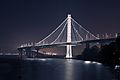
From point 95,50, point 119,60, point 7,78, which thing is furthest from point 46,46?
point 7,78

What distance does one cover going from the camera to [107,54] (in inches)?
2990

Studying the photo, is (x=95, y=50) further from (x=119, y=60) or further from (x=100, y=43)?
(x=119, y=60)

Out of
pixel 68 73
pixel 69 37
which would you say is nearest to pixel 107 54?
pixel 68 73

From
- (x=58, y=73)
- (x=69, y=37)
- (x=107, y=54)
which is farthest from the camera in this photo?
(x=69, y=37)

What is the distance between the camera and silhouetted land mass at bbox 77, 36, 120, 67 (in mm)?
60128

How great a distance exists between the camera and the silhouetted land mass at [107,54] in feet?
197

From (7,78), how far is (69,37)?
72852 millimetres

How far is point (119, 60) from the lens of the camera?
57.4m

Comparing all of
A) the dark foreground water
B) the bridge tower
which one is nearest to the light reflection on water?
the dark foreground water

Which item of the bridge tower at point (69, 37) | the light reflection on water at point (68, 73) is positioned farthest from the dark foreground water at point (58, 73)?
the bridge tower at point (69, 37)

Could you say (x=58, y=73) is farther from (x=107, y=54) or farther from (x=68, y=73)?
(x=107, y=54)

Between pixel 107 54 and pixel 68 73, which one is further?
pixel 107 54

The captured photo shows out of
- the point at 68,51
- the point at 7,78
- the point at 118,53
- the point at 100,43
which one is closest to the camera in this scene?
the point at 7,78

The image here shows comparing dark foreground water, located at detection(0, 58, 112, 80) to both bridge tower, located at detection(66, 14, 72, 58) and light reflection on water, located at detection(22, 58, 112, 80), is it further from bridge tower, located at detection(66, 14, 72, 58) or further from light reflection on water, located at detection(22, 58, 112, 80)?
bridge tower, located at detection(66, 14, 72, 58)
